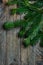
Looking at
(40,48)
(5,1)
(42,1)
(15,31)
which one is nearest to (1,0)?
(5,1)

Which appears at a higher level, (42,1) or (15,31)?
(42,1)

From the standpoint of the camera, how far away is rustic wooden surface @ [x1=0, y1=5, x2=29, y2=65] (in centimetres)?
199

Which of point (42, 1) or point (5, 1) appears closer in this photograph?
point (42, 1)

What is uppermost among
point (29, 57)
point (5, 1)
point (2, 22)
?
point (5, 1)

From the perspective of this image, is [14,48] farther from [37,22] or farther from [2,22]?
A: [37,22]

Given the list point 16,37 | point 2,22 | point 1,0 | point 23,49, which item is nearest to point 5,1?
point 1,0

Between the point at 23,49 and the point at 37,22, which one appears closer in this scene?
the point at 37,22

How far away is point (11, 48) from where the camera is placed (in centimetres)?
202

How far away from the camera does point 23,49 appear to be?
79.4 inches

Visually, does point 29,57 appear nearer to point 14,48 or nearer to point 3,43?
point 14,48

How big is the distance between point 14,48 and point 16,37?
12 centimetres

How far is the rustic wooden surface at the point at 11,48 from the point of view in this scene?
1.99m

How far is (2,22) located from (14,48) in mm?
295

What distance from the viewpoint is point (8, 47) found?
6.61ft
